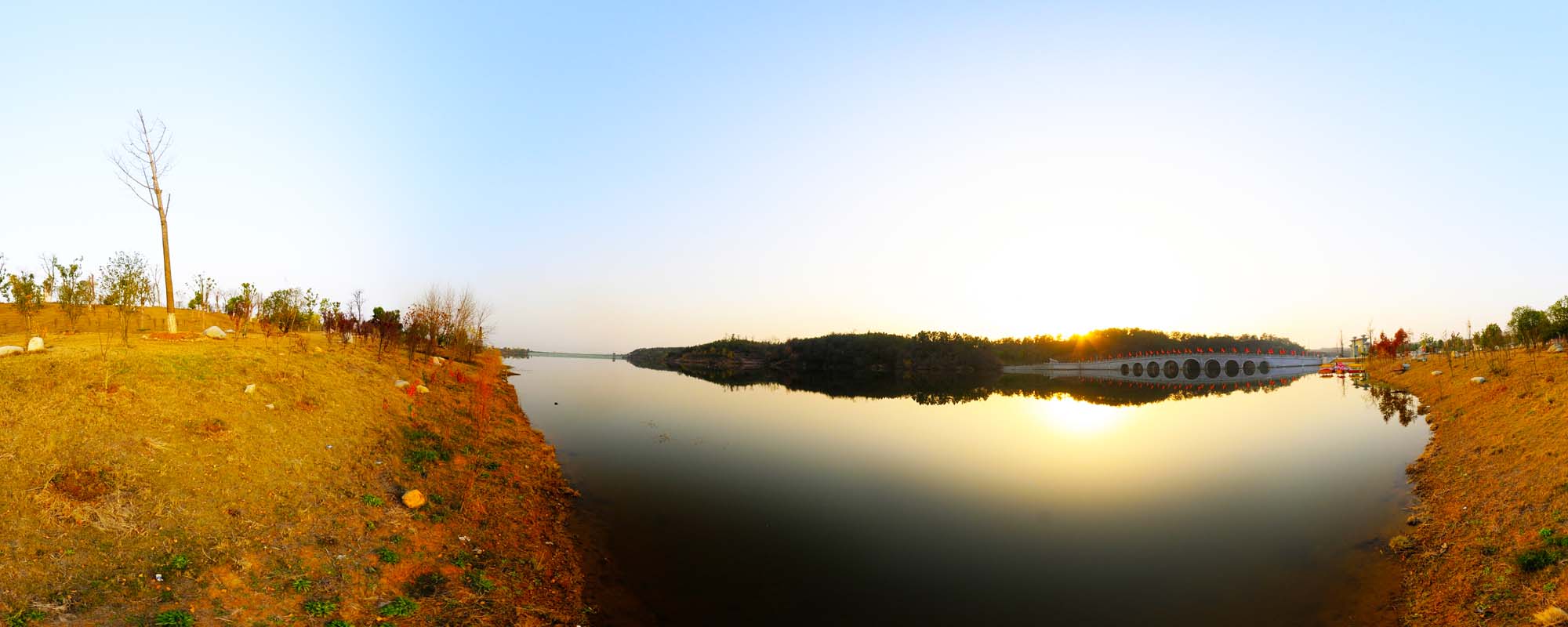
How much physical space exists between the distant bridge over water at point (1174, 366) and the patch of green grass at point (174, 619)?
465ft

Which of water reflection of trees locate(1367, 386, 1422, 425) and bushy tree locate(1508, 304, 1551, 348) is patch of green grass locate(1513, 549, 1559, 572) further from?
bushy tree locate(1508, 304, 1551, 348)

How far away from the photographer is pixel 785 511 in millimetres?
19766

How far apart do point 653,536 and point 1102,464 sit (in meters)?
22.9

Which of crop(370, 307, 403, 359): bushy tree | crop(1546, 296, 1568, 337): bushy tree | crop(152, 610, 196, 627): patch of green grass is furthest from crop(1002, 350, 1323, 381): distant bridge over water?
crop(152, 610, 196, 627): patch of green grass

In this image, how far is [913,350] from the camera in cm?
14800

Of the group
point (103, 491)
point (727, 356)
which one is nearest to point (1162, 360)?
point (727, 356)

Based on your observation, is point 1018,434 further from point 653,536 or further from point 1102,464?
point 653,536

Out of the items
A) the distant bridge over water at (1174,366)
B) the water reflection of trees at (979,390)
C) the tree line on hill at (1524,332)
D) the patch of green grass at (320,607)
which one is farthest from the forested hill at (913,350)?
the patch of green grass at (320,607)

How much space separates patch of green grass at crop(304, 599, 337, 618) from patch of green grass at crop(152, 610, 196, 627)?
1.39 m

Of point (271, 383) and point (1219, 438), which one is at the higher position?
point (271, 383)

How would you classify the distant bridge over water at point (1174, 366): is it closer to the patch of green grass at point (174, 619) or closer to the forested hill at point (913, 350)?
the forested hill at point (913, 350)

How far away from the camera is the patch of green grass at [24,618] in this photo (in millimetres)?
7684

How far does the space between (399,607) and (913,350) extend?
14377cm

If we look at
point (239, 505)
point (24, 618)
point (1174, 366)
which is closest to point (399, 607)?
point (24, 618)
